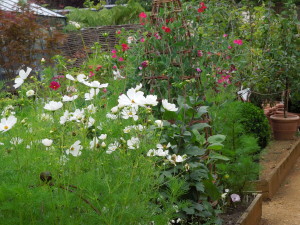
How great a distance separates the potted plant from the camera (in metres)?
6.82

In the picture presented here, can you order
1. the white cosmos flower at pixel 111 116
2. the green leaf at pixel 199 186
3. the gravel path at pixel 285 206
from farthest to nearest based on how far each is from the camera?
the gravel path at pixel 285 206
the green leaf at pixel 199 186
the white cosmos flower at pixel 111 116

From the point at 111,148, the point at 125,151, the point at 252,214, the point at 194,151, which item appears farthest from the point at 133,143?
the point at 252,214

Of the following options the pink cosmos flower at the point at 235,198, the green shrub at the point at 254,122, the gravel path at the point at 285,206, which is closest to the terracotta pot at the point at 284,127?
the green shrub at the point at 254,122

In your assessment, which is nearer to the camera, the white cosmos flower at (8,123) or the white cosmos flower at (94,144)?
the white cosmos flower at (8,123)

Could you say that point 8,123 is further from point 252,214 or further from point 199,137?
point 252,214

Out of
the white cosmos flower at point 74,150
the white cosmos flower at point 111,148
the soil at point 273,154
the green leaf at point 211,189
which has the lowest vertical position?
the soil at point 273,154

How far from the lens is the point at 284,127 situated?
272 inches

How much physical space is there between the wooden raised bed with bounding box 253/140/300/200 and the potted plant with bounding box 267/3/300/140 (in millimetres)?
396

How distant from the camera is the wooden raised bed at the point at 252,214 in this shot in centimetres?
368

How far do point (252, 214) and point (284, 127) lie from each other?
3.21 metres

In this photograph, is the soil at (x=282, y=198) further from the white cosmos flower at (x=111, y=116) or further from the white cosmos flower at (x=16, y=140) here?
the white cosmos flower at (x=16, y=140)

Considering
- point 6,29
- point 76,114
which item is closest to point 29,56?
point 6,29

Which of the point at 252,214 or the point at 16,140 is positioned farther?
the point at 252,214

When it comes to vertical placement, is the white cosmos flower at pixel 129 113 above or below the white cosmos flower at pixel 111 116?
Result: above
